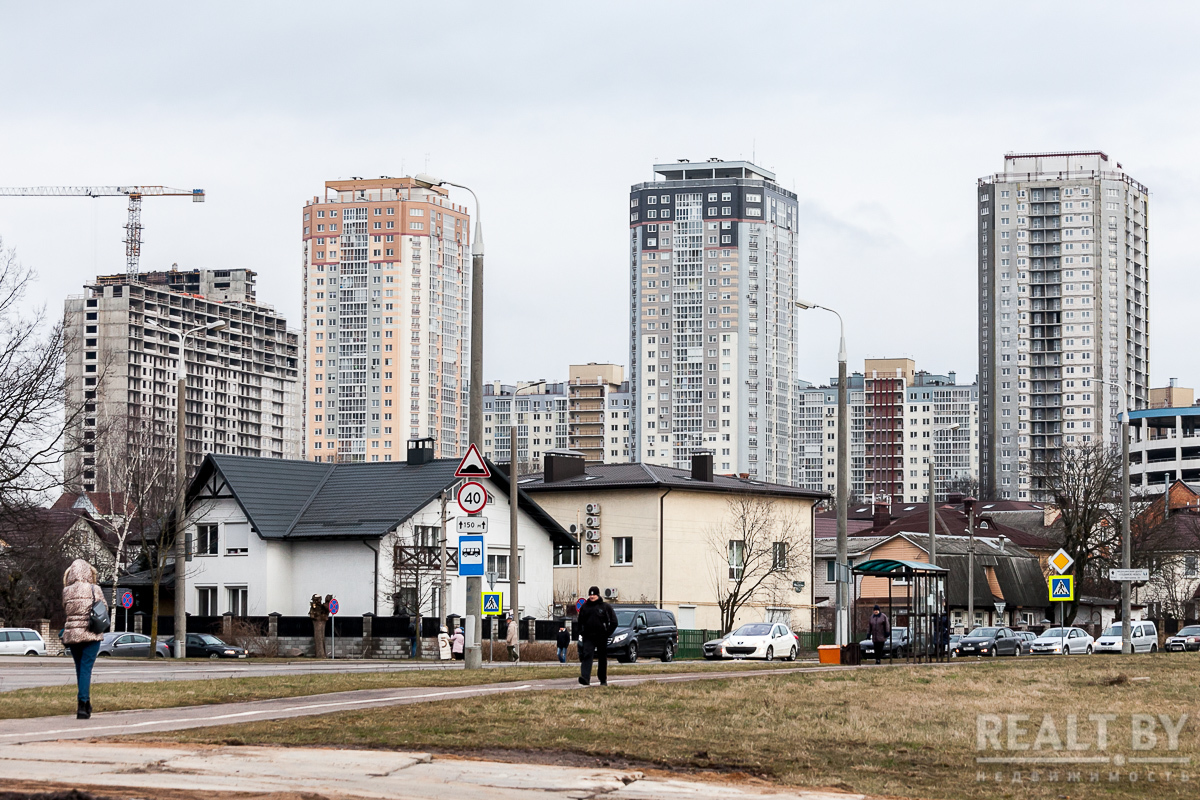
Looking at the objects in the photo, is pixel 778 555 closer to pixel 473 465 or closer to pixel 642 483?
pixel 642 483

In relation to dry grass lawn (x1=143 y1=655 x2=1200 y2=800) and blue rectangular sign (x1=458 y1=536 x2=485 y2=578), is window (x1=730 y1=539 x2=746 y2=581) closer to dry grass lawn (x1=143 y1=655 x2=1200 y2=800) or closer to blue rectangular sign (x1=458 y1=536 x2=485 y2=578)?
blue rectangular sign (x1=458 y1=536 x2=485 y2=578)

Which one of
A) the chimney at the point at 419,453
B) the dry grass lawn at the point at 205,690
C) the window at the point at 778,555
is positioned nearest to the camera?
the dry grass lawn at the point at 205,690

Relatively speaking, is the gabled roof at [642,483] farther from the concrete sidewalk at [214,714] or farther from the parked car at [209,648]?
the concrete sidewalk at [214,714]

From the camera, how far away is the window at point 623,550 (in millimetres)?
66875

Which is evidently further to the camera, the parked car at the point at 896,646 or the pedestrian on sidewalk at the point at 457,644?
the pedestrian on sidewalk at the point at 457,644

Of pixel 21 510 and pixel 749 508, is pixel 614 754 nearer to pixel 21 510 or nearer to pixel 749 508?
pixel 21 510

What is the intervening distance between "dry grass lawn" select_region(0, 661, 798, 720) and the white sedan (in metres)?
20.2

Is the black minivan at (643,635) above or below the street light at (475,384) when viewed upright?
below

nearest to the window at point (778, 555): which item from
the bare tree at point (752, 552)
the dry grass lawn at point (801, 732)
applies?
the bare tree at point (752, 552)

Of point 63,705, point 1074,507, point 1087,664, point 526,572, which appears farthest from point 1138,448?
point 63,705

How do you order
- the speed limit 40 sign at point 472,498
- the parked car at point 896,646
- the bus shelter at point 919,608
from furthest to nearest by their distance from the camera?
1. the parked car at point 896,646
2. the bus shelter at point 919,608
3. the speed limit 40 sign at point 472,498

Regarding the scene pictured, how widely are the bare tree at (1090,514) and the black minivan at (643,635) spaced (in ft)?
95.9

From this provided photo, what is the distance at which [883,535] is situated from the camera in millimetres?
88312

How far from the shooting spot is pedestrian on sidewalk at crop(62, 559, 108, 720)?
16391 millimetres
